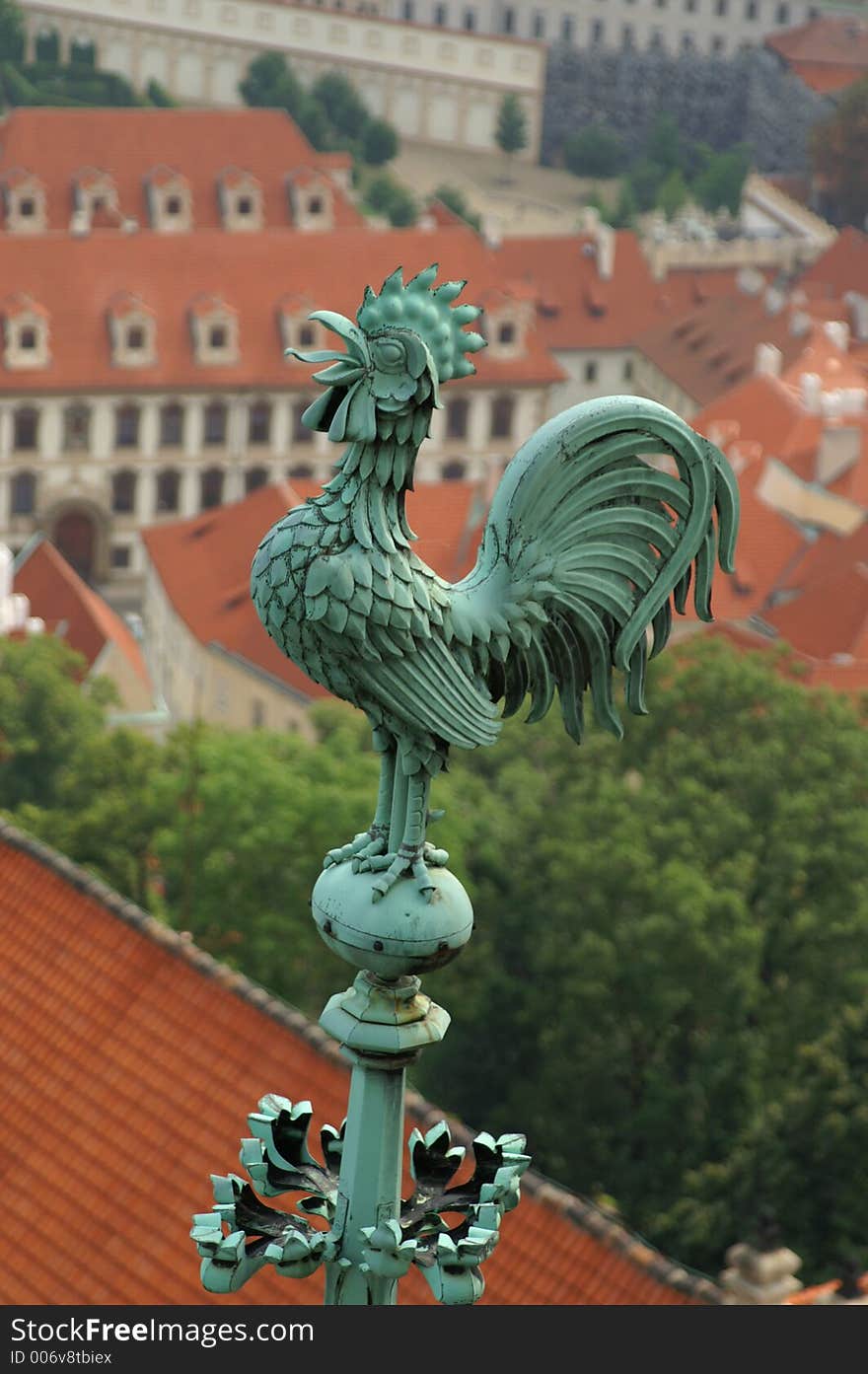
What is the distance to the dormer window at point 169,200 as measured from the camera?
13562 centimetres

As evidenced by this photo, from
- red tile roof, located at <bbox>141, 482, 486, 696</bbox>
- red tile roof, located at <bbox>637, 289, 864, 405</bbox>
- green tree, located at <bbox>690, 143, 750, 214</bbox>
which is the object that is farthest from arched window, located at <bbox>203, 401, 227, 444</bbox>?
green tree, located at <bbox>690, 143, 750, 214</bbox>

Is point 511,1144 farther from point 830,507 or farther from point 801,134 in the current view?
point 801,134

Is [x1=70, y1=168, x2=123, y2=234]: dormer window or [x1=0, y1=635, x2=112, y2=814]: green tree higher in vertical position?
[x1=0, y1=635, x2=112, y2=814]: green tree

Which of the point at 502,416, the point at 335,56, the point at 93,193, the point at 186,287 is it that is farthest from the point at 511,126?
the point at 186,287

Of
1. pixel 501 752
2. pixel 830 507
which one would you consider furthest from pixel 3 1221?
pixel 830 507

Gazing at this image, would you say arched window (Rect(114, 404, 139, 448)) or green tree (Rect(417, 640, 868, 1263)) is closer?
green tree (Rect(417, 640, 868, 1263))

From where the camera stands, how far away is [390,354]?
8836 millimetres

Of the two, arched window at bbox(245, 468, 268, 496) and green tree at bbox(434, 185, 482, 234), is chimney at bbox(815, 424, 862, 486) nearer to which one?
arched window at bbox(245, 468, 268, 496)

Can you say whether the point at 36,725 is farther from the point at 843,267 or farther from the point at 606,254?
the point at 843,267

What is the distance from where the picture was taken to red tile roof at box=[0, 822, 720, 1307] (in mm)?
22906

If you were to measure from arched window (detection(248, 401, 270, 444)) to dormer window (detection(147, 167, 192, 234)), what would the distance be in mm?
23525

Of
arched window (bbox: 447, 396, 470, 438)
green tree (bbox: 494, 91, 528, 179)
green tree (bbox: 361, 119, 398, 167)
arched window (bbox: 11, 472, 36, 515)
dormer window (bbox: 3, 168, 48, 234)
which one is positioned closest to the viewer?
arched window (bbox: 11, 472, 36, 515)

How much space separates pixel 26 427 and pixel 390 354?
10538 cm

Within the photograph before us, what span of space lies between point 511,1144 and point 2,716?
5490 centimetres
